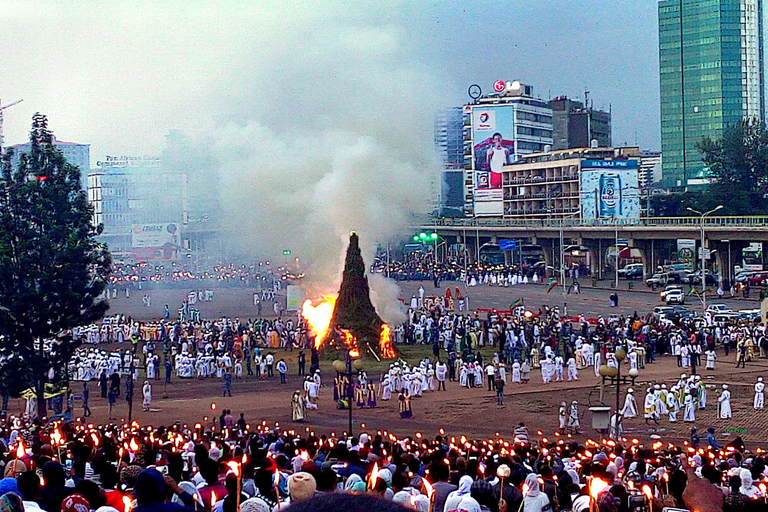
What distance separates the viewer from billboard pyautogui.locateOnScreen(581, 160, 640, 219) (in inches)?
4040

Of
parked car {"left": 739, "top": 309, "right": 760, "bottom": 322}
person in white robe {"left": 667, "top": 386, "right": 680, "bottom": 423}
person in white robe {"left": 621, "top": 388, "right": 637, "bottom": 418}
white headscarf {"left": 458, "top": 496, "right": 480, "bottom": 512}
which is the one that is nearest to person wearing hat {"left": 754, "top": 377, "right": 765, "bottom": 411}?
person in white robe {"left": 667, "top": 386, "right": 680, "bottom": 423}

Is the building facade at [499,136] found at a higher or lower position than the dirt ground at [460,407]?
higher

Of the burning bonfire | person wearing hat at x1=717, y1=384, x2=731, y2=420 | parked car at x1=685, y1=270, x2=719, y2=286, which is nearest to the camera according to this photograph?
person wearing hat at x1=717, y1=384, x2=731, y2=420

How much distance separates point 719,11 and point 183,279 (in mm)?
131704

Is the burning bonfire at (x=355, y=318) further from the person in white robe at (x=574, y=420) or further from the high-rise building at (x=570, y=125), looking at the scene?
the high-rise building at (x=570, y=125)

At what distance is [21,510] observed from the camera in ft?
21.8

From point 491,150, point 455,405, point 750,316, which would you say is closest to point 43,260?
point 455,405

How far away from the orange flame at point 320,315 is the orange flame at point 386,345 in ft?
7.56

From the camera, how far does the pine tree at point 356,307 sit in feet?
144

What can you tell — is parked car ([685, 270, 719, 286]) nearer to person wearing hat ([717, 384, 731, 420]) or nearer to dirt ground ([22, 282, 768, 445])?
dirt ground ([22, 282, 768, 445])

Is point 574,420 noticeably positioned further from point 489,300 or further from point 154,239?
point 154,239

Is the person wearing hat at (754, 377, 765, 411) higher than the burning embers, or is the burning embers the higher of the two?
the burning embers

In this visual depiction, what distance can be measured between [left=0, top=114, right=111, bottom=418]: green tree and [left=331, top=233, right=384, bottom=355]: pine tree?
14095 mm

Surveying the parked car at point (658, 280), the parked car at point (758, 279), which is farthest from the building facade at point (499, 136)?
the parked car at point (758, 279)
